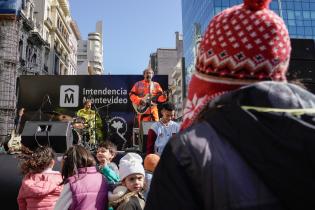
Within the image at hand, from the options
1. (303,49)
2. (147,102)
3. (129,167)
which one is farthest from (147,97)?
(129,167)

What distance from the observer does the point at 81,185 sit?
9.59 feet

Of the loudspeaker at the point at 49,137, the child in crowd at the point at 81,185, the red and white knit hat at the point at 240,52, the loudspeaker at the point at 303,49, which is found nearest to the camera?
the red and white knit hat at the point at 240,52

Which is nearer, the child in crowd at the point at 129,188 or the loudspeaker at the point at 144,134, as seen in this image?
the child in crowd at the point at 129,188

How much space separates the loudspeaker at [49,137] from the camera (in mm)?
6453

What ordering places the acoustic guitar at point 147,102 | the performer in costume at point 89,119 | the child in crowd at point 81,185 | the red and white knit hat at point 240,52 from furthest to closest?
the performer in costume at point 89,119
the acoustic guitar at point 147,102
the child in crowd at point 81,185
the red and white knit hat at point 240,52

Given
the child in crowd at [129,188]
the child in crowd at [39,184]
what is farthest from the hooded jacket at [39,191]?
the child in crowd at [129,188]

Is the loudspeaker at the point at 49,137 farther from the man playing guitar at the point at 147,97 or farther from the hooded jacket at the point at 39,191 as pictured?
the hooded jacket at the point at 39,191

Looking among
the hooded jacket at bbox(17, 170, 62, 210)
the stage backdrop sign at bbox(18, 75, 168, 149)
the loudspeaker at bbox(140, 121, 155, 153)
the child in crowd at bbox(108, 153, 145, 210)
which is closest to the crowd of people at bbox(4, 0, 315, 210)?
the child in crowd at bbox(108, 153, 145, 210)

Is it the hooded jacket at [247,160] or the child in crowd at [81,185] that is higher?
the hooded jacket at [247,160]

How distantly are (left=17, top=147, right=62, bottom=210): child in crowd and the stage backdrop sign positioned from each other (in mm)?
6856

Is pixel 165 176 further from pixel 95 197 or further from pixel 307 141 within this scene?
pixel 95 197

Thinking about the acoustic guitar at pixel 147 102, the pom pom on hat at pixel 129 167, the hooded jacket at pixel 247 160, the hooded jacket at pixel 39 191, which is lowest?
the hooded jacket at pixel 39 191

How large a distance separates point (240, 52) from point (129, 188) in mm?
2403

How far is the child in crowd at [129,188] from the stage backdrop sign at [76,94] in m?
7.30
